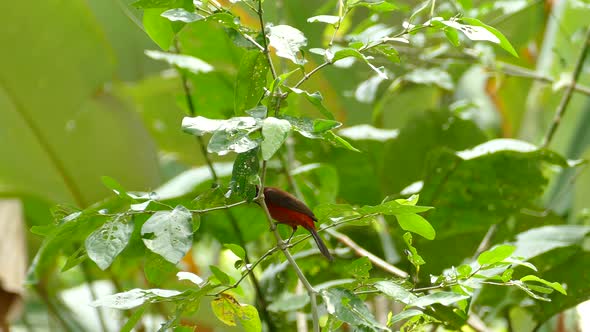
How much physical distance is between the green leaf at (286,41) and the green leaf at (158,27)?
0.08 m

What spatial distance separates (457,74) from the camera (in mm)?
1673

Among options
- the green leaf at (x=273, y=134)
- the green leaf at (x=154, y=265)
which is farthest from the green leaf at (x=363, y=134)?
the green leaf at (x=273, y=134)

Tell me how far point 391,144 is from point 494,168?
0.30 metres

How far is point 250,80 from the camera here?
61 centimetres

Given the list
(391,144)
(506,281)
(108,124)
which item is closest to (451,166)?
(391,144)

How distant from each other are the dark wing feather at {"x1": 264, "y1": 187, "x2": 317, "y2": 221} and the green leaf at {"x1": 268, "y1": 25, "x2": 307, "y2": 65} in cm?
12

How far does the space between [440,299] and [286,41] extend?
21 centimetres

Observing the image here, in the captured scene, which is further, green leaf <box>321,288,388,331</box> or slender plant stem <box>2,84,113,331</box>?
slender plant stem <box>2,84,113,331</box>

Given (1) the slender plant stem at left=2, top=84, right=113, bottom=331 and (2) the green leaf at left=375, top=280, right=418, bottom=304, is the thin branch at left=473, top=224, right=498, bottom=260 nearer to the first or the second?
(2) the green leaf at left=375, top=280, right=418, bottom=304

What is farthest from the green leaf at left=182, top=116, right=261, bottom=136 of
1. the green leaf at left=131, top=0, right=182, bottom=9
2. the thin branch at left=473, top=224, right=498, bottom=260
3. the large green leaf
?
the large green leaf

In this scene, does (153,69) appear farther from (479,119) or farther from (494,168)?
(494,168)

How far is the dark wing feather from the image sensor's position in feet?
2.20

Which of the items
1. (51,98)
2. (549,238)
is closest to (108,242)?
(549,238)

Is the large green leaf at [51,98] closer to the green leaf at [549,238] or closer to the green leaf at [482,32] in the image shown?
the green leaf at [549,238]
